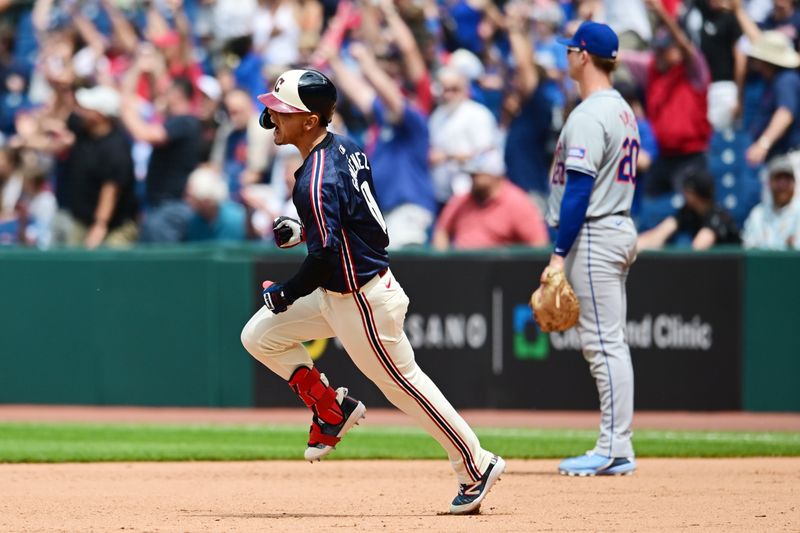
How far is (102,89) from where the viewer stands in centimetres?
1360

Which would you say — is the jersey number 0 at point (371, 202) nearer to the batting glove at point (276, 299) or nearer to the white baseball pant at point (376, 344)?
the white baseball pant at point (376, 344)

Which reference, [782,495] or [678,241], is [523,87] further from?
[782,495]

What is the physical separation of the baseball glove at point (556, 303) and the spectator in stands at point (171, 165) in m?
6.16

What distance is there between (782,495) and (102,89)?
8727 millimetres

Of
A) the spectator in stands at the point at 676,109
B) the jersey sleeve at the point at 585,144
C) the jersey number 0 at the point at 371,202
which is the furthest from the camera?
the spectator in stands at the point at 676,109

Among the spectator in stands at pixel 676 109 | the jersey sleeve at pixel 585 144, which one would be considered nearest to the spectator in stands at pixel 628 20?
the spectator in stands at pixel 676 109

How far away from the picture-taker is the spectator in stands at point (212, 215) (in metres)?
12.8

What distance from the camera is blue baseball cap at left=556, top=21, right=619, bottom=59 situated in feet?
25.3

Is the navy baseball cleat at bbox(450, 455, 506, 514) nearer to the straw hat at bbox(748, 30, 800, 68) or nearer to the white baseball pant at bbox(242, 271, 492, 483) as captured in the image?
the white baseball pant at bbox(242, 271, 492, 483)

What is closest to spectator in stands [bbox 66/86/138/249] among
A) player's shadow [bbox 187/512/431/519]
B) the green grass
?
the green grass

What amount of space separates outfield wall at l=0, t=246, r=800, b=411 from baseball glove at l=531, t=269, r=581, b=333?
3.52 metres

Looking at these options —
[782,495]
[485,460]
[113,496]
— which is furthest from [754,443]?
[113,496]

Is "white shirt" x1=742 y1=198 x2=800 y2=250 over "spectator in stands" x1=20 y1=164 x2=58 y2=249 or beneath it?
over

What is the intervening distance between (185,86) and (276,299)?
330 inches
